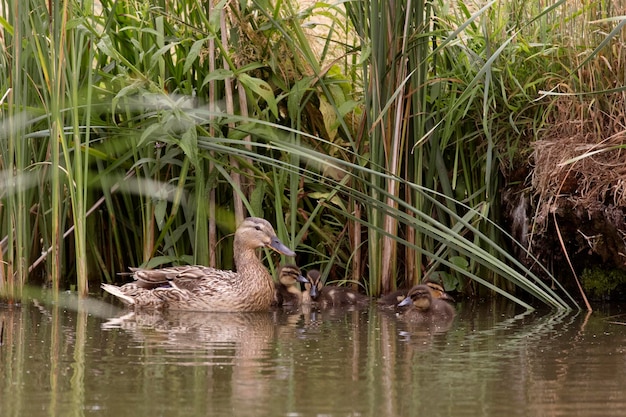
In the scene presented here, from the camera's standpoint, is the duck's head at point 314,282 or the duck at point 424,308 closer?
the duck at point 424,308

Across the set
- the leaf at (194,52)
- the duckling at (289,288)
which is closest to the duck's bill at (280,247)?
the duckling at (289,288)

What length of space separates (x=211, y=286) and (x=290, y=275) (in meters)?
0.50

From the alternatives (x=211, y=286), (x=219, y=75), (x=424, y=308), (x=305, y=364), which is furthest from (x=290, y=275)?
(x=305, y=364)

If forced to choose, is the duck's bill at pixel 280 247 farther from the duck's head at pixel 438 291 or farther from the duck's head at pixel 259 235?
the duck's head at pixel 438 291

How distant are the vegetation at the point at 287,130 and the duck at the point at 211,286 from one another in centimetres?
28

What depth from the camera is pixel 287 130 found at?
7.49 m

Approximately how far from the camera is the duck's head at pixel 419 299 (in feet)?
21.9

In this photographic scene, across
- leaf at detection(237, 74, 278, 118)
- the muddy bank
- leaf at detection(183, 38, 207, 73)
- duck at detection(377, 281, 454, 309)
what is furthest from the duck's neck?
the muddy bank

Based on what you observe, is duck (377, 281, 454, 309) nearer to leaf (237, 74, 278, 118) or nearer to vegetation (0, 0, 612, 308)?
vegetation (0, 0, 612, 308)

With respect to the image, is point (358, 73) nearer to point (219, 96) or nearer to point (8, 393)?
point (219, 96)

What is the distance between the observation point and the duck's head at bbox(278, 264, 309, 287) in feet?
24.0

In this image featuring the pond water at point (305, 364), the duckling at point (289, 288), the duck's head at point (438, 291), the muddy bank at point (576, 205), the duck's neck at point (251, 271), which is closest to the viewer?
the pond water at point (305, 364)

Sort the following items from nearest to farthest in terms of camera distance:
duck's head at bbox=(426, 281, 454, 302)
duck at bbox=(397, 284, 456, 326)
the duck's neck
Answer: duck at bbox=(397, 284, 456, 326) → duck's head at bbox=(426, 281, 454, 302) → the duck's neck

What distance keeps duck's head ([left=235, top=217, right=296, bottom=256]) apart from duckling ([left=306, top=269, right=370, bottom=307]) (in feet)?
0.73
